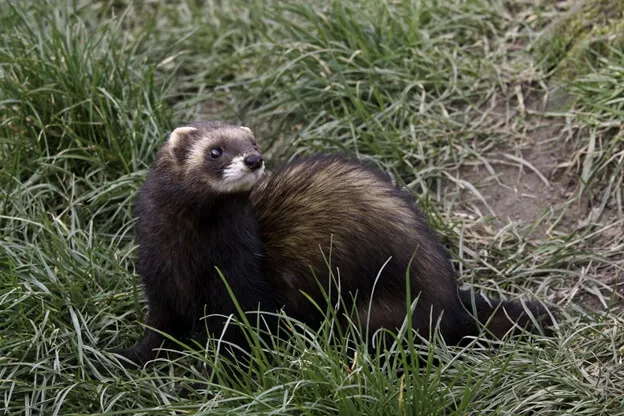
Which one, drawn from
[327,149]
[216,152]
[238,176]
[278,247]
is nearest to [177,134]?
[216,152]

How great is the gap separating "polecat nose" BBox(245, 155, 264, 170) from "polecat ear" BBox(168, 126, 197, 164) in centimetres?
41

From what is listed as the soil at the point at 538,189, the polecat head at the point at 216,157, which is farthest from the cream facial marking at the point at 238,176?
the soil at the point at 538,189

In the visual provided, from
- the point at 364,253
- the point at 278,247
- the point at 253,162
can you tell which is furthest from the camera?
the point at 278,247

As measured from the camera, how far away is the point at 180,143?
16.8 feet

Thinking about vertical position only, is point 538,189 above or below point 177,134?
below

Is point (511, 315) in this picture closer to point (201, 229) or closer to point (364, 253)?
point (364, 253)

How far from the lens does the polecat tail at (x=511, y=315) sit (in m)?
5.43

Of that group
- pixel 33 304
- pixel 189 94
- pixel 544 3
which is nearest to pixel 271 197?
pixel 33 304

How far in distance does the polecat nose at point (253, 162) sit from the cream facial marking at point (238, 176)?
1cm

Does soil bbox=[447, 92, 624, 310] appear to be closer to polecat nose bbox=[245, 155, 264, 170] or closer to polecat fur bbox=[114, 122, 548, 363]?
polecat fur bbox=[114, 122, 548, 363]

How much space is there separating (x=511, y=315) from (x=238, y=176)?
1.73m

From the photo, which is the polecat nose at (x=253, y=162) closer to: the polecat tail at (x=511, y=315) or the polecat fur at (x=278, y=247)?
the polecat fur at (x=278, y=247)

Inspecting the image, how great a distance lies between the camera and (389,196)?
5516 mm

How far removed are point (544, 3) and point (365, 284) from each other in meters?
3.52
